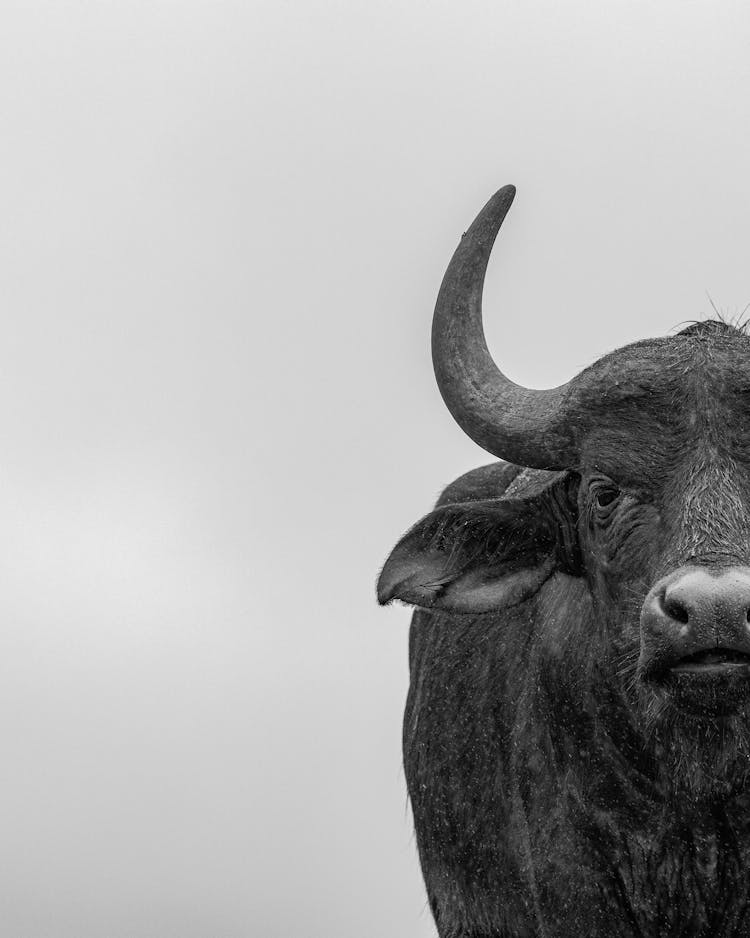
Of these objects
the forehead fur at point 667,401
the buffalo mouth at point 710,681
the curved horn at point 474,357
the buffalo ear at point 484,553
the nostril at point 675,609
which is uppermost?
the curved horn at point 474,357

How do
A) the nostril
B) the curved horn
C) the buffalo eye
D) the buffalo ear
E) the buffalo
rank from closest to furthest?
the nostril, the buffalo, the buffalo eye, the buffalo ear, the curved horn

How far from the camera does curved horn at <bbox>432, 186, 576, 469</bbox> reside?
7664 mm

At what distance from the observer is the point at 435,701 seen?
355 inches

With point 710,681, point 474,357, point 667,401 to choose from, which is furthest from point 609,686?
point 474,357

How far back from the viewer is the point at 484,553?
7.68 meters

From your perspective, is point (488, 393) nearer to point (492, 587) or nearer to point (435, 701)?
point (492, 587)

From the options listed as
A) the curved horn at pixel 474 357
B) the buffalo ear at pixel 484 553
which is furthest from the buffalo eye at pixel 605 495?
the curved horn at pixel 474 357

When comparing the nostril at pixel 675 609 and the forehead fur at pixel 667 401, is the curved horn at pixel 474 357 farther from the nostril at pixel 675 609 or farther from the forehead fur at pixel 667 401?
the nostril at pixel 675 609

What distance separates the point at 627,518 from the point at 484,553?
1011 millimetres

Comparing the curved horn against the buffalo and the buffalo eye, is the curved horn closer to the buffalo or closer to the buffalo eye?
the buffalo

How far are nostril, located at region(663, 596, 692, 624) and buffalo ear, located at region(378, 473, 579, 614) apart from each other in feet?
4.60

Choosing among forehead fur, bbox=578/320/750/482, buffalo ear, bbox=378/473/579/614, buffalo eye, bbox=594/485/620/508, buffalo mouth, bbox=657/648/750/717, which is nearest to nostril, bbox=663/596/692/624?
buffalo mouth, bbox=657/648/750/717

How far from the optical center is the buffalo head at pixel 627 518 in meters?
6.17

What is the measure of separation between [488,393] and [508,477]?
1901 millimetres
